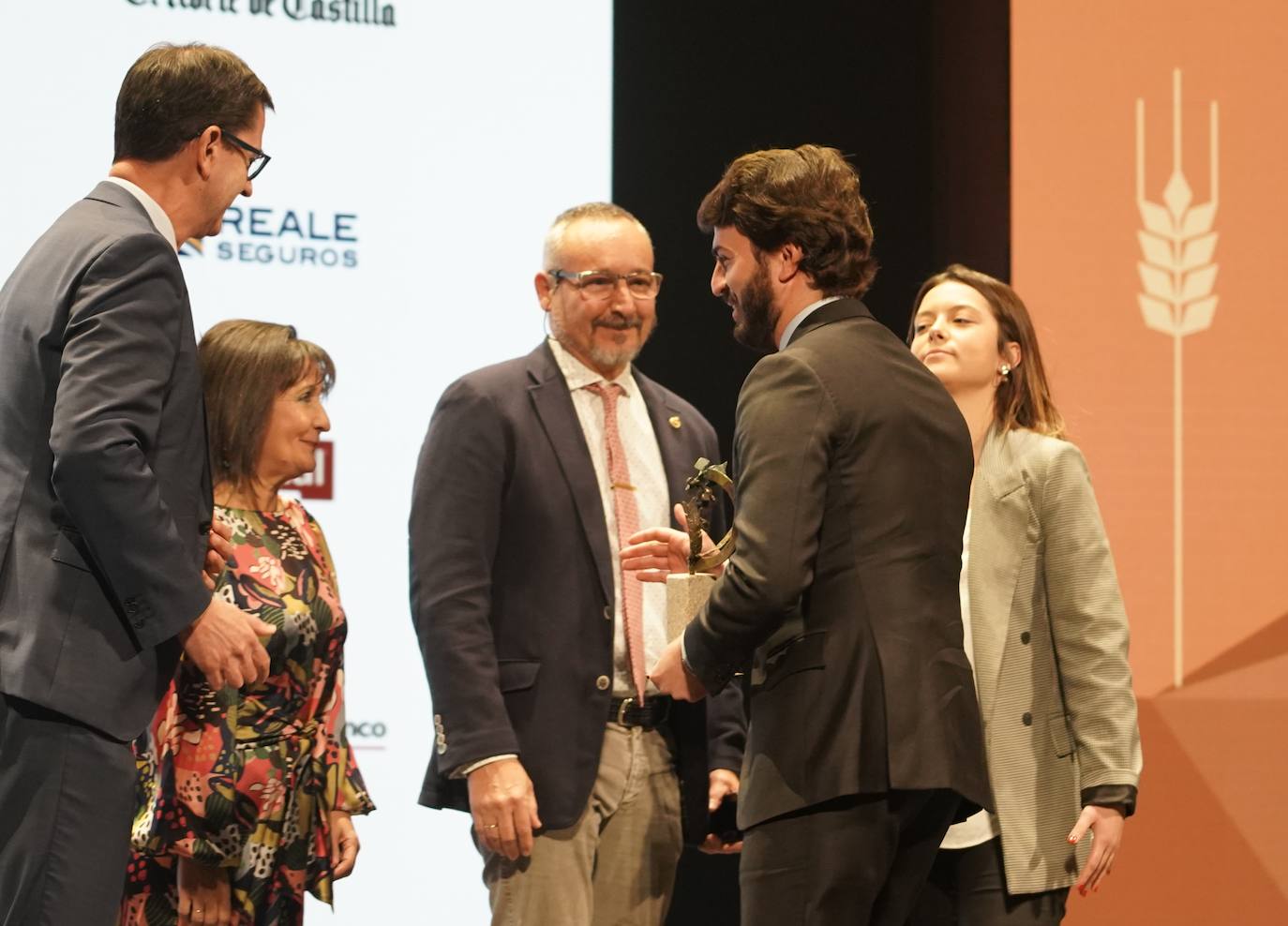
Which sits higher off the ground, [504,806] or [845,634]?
[845,634]

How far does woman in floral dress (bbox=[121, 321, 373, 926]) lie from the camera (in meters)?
2.88

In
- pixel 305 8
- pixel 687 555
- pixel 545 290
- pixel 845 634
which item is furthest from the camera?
pixel 305 8

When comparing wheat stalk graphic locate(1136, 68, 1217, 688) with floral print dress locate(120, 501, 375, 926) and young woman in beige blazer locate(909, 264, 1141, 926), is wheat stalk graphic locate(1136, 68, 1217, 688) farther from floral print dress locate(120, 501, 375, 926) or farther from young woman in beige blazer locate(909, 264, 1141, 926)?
floral print dress locate(120, 501, 375, 926)

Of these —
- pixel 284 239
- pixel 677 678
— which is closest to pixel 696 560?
pixel 677 678

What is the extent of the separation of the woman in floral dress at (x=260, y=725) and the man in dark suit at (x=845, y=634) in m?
0.94

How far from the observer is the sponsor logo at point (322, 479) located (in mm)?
4035

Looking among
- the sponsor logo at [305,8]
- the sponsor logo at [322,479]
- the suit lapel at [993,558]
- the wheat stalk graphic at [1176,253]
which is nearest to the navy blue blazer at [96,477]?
the suit lapel at [993,558]

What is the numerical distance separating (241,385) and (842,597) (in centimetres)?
138

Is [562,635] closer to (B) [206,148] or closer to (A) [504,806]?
(A) [504,806]

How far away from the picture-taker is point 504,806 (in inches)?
116

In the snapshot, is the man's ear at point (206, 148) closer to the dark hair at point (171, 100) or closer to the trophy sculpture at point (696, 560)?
the dark hair at point (171, 100)

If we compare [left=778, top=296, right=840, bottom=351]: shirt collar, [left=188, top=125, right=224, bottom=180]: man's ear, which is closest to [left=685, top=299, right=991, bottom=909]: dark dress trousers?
[left=778, top=296, right=840, bottom=351]: shirt collar

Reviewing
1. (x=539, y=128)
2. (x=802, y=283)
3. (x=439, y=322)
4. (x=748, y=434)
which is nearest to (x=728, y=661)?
(x=748, y=434)

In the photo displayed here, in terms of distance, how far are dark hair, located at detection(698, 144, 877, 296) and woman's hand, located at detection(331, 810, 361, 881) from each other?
4.58 feet
